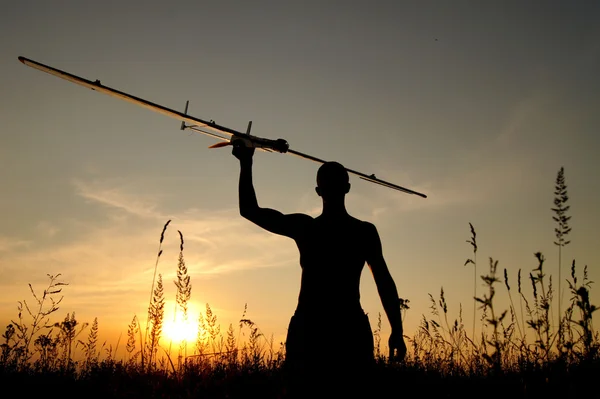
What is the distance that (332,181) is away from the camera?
4473mm

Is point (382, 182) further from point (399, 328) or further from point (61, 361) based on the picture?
point (61, 361)

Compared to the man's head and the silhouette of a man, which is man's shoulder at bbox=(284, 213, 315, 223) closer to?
the silhouette of a man

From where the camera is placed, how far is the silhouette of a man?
3992 millimetres

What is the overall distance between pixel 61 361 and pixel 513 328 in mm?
6412

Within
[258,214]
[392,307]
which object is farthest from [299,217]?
[392,307]

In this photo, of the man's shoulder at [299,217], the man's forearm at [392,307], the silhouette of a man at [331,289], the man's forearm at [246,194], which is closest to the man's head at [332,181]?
the silhouette of a man at [331,289]

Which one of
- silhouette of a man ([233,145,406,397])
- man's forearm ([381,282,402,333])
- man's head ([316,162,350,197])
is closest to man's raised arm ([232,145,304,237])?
silhouette of a man ([233,145,406,397])

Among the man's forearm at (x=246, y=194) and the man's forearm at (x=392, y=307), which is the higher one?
the man's forearm at (x=246, y=194)

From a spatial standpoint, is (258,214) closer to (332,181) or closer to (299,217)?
(299,217)

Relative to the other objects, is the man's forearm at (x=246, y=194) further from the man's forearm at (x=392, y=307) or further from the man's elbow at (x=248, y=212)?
the man's forearm at (x=392, y=307)

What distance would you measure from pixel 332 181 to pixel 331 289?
1022 mm

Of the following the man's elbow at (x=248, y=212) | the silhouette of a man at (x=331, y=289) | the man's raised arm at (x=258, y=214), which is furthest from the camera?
the man's elbow at (x=248, y=212)

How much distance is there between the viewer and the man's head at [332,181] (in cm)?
447

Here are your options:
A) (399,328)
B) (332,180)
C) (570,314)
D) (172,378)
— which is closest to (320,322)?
(399,328)
